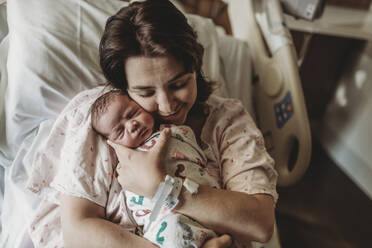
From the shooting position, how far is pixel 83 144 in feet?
2.94

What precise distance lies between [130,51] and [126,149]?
1.00 ft

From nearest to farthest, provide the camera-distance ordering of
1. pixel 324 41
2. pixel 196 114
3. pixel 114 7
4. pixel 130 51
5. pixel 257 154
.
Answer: pixel 130 51 → pixel 257 154 → pixel 196 114 → pixel 114 7 → pixel 324 41

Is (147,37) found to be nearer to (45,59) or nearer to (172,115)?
(172,115)

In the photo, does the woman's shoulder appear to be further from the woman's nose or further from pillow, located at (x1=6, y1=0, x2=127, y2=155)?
pillow, located at (x1=6, y1=0, x2=127, y2=155)

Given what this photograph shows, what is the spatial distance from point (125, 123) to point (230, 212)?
1.46 feet

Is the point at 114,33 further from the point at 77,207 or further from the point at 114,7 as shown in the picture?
the point at 114,7

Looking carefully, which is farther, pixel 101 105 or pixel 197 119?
pixel 197 119

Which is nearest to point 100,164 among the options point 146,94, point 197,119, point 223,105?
point 146,94

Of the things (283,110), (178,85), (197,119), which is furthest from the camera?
(283,110)

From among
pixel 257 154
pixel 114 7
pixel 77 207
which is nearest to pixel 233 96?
pixel 257 154

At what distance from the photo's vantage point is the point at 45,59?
117 centimetres

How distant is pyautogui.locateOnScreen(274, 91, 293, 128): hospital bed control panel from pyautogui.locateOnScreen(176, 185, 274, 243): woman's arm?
2.06 feet

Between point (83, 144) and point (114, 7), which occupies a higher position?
point (114, 7)

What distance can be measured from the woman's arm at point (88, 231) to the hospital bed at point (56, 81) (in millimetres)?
249
